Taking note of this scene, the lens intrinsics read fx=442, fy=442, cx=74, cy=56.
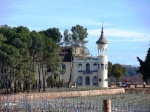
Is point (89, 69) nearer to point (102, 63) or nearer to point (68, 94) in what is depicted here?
point (102, 63)

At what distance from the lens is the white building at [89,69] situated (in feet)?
247

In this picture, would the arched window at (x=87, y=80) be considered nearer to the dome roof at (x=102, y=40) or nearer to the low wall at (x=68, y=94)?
the dome roof at (x=102, y=40)

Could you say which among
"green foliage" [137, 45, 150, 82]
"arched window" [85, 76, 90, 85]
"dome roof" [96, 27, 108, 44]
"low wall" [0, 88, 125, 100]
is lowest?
"low wall" [0, 88, 125, 100]

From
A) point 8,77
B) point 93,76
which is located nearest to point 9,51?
point 8,77

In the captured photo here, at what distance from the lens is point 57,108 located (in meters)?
34.2

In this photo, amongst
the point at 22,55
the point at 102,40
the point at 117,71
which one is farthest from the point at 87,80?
the point at 22,55

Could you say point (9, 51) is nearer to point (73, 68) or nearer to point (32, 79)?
point (32, 79)

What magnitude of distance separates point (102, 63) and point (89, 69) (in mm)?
2534

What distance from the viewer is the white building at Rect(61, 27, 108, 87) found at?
7544 cm

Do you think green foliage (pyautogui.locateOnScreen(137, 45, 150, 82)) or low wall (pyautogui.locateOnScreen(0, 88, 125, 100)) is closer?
low wall (pyautogui.locateOnScreen(0, 88, 125, 100))

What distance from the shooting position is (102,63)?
250 feet

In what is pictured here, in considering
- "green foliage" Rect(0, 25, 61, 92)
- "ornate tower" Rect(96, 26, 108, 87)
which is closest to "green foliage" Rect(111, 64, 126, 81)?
"ornate tower" Rect(96, 26, 108, 87)

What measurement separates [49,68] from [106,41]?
57.9 feet

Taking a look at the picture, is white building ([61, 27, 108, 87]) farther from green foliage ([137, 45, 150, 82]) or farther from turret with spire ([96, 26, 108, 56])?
green foliage ([137, 45, 150, 82])
